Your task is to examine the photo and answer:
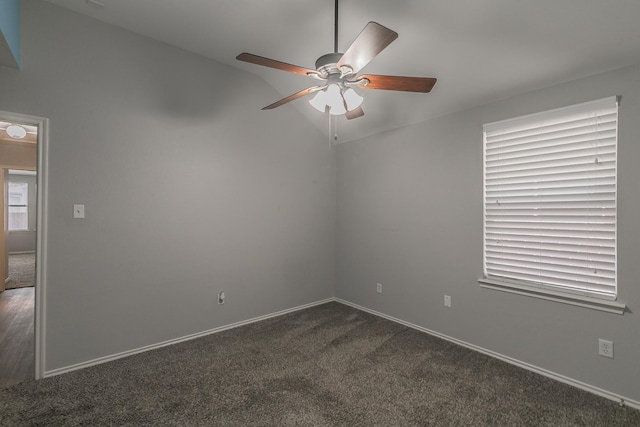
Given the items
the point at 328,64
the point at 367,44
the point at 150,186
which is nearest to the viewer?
the point at 367,44

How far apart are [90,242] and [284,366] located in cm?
194

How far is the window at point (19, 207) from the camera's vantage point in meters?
8.44

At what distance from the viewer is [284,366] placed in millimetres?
2527

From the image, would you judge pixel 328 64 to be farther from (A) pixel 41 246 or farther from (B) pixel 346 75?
(A) pixel 41 246

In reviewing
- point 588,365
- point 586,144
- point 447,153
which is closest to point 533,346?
point 588,365

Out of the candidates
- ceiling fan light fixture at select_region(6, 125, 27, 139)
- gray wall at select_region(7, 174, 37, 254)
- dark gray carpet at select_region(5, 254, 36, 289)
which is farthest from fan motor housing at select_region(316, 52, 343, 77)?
gray wall at select_region(7, 174, 37, 254)

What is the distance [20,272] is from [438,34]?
823 centimetres

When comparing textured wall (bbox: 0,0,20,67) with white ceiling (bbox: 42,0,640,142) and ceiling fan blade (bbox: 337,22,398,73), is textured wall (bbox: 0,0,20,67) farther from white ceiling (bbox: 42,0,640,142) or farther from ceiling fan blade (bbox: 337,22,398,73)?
ceiling fan blade (bbox: 337,22,398,73)

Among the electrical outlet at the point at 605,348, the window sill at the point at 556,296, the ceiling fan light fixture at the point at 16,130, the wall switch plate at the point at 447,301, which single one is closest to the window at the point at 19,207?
the ceiling fan light fixture at the point at 16,130

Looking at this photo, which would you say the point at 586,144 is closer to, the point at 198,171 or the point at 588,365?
the point at 588,365

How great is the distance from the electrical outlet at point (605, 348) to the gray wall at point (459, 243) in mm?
34

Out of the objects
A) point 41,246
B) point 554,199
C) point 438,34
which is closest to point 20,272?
point 41,246

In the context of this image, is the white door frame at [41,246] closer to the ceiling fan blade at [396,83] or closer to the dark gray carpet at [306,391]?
the dark gray carpet at [306,391]

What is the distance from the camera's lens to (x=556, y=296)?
2357 mm
